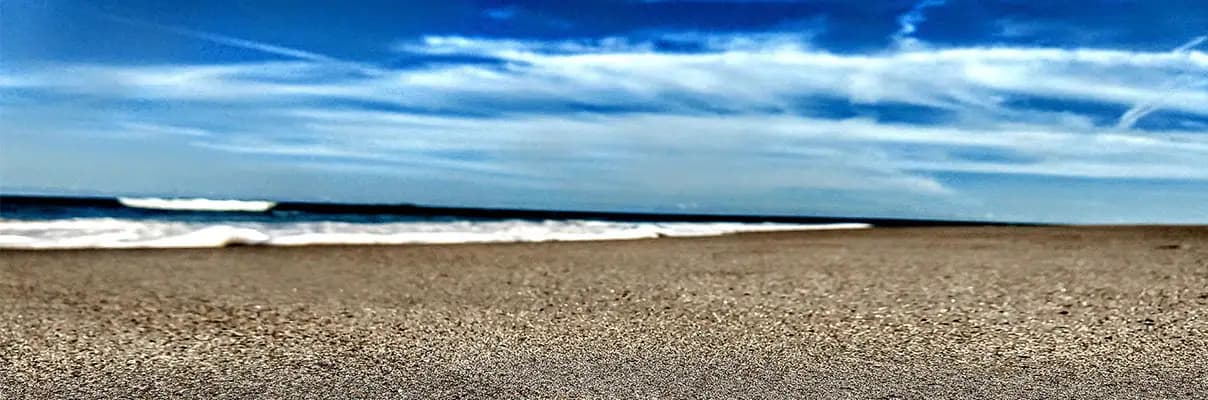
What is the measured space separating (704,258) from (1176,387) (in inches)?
207

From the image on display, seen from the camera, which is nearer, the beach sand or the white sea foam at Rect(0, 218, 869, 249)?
the beach sand

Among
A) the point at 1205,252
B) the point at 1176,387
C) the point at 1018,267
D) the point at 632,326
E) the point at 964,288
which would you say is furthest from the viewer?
the point at 1205,252

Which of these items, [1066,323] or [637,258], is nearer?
[1066,323]

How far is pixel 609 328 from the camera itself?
4.52m

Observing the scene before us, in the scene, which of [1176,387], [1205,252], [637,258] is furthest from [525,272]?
[1205,252]

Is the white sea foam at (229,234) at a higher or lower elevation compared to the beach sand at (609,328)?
higher

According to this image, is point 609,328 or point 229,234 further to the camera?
point 229,234

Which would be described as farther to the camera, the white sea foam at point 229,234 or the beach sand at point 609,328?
the white sea foam at point 229,234

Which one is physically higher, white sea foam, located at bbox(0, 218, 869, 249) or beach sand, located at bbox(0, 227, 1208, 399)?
white sea foam, located at bbox(0, 218, 869, 249)

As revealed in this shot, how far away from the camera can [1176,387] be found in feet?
10.8

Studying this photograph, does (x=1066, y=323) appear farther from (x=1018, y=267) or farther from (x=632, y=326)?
(x=1018, y=267)

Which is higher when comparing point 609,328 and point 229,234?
point 229,234

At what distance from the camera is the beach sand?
3.35 metres

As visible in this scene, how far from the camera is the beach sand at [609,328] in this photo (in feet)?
11.0
